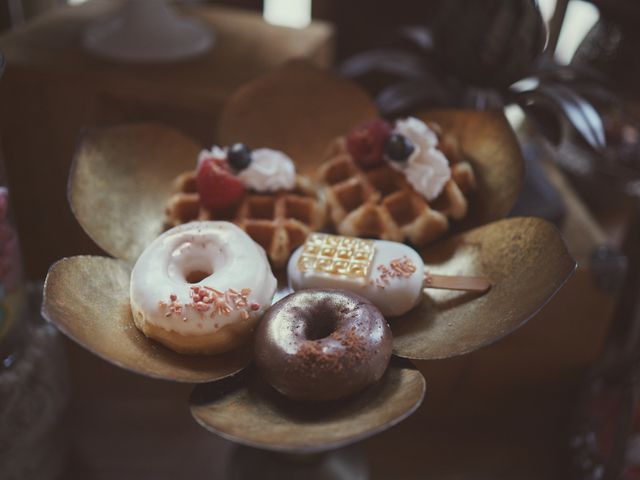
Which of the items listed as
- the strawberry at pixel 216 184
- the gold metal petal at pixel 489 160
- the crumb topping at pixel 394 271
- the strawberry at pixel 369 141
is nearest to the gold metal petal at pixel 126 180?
the strawberry at pixel 216 184

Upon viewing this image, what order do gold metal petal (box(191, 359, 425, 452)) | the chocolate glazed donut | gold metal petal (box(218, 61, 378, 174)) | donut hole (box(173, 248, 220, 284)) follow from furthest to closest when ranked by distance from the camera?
gold metal petal (box(218, 61, 378, 174))
donut hole (box(173, 248, 220, 284))
the chocolate glazed donut
gold metal petal (box(191, 359, 425, 452))

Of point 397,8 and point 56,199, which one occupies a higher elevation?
point 397,8

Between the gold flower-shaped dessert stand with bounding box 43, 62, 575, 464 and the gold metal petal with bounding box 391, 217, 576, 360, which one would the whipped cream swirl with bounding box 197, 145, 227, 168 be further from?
the gold metal petal with bounding box 391, 217, 576, 360

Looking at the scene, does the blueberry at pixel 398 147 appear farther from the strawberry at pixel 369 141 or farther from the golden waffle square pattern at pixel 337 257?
the golden waffle square pattern at pixel 337 257

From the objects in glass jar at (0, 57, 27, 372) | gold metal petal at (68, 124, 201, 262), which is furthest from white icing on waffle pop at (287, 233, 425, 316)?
glass jar at (0, 57, 27, 372)

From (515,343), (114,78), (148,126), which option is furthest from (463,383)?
(114,78)

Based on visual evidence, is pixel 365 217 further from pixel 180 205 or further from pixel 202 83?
pixel 202 83
